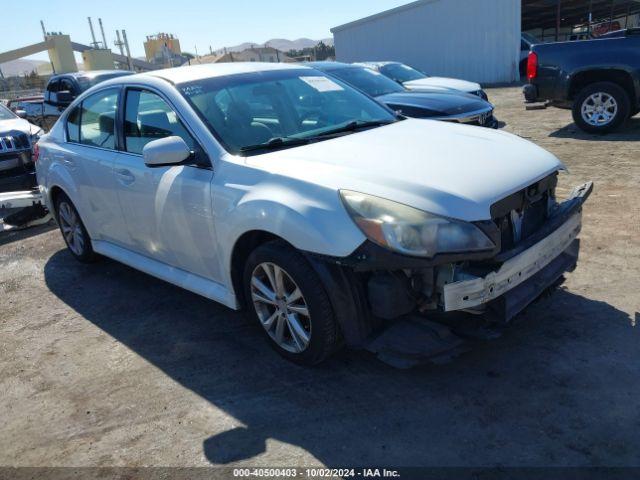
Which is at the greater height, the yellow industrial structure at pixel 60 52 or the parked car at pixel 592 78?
Result: the yellow industrial structure at pixel 60 52

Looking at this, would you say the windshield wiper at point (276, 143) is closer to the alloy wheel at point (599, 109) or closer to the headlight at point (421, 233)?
the headlight at point (421, 233)

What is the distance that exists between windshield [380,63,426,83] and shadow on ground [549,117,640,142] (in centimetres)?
340

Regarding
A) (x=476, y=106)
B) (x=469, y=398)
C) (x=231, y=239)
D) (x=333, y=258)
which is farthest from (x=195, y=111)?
(x=476, y=106)

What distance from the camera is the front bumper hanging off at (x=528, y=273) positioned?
8.63 ft

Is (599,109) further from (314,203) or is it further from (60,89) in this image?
(60,89)

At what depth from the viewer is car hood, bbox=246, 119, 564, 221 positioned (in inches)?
106

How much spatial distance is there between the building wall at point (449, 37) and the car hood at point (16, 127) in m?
17.2

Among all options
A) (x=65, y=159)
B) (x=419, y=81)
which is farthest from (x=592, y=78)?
(x=65, y=159)

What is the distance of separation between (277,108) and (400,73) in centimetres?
875

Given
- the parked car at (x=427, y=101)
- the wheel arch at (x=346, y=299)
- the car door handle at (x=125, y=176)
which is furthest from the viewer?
the parked car at (x=427, y=101)

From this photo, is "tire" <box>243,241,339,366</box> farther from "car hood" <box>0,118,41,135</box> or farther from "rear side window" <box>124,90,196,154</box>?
"car hood" <box>0,118,41,135</box>

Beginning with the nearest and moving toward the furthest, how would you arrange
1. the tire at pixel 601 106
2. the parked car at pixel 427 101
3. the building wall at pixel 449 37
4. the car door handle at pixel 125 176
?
the car door handle at pixel 125 176, the parked car at pixel 427 101, the tire at pixel 601 106, the building wall at pixel 449 37

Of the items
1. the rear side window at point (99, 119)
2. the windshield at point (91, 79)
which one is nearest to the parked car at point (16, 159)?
the rear side window at point (99, 119)

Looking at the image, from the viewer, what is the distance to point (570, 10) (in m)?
29.0
